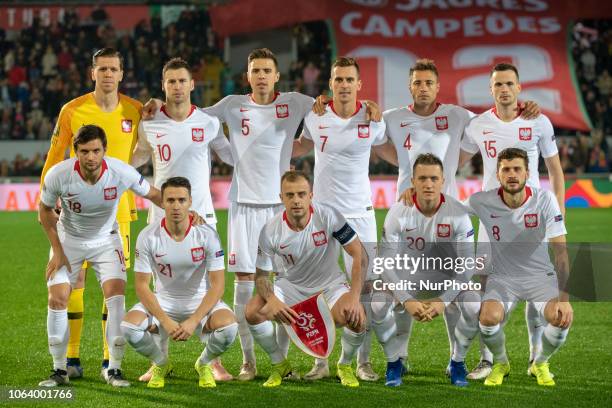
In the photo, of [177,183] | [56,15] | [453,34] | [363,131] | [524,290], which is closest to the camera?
[177,183]

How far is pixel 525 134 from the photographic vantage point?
21.3 ft

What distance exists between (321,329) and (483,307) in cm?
98

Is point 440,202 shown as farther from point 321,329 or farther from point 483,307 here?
point 321,329

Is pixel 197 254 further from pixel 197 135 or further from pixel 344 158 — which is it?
pixel 344 158

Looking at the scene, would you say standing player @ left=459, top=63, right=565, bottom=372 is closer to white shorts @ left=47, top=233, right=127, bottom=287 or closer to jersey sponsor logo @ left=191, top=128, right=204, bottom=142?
jersey sponsor logo @ left=191, top=128, right=204, bottom=142

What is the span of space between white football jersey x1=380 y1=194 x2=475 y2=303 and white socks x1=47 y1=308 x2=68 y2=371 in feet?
6.58

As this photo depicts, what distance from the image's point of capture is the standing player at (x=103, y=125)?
6.27 metres

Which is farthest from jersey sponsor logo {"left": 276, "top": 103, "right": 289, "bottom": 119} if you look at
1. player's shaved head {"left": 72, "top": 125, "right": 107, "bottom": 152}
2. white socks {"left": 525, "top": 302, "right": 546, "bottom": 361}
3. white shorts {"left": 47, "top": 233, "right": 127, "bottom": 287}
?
white socks {"left": 525, "top": 302, "right": 546, "bottom": 361}

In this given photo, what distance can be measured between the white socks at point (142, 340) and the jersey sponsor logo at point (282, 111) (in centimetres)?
175

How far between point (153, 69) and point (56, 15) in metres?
3.46

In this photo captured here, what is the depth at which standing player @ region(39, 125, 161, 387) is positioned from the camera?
5.79m

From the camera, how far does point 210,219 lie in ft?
21.0

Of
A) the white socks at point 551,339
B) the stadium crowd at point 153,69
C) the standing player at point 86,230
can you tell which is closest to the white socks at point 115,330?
the standing player at point 86,230

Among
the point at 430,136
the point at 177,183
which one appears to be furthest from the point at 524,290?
the point at 177,183
